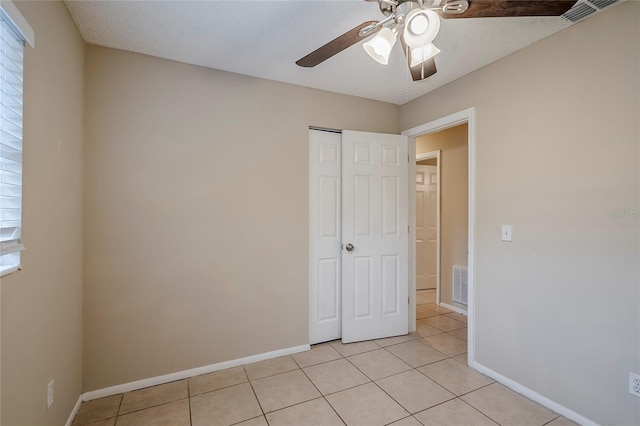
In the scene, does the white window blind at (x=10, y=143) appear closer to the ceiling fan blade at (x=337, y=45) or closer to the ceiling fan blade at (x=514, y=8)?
the ceiling fan blade at (x=337, y=45)

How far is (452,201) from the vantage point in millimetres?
4000

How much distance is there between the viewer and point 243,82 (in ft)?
8.33

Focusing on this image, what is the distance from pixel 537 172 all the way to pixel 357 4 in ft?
5.31

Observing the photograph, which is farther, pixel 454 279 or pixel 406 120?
pixel 454 279

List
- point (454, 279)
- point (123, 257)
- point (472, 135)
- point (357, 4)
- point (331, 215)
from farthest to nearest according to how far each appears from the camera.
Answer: point (454, 279)
point (331, 215)
point (472, 135)
point (123, 257)
point (357, 4)

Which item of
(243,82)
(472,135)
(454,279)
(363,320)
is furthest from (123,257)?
(454,279)

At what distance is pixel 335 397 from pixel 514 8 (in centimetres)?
241

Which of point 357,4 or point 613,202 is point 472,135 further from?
point 357,4

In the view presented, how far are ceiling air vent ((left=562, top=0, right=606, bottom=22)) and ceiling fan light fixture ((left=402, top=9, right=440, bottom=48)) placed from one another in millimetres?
1081

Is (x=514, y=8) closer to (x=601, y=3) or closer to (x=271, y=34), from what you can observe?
(x=601, y=3)

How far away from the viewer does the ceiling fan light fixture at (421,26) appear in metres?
1.19

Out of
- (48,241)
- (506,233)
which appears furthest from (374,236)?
(48,241)

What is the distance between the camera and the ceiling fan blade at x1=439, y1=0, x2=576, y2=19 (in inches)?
48.1

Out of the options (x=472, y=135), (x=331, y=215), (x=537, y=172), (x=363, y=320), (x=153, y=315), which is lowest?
(x=363, y=320)
